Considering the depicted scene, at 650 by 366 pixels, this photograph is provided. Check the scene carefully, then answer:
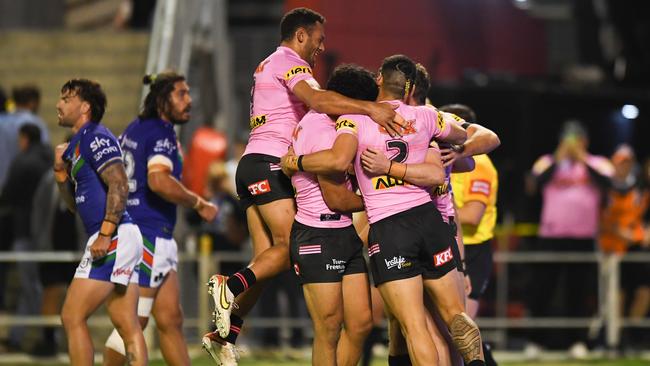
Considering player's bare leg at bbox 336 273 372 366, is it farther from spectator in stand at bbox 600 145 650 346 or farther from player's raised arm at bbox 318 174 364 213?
spectator in stand at bbox 600 145 650 346

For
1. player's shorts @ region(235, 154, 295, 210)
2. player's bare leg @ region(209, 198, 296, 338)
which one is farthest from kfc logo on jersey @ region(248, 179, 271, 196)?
player's bare leg @ region(209, 198, 296, 338)

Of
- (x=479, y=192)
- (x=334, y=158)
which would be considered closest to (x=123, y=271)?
(x=334, y=158)

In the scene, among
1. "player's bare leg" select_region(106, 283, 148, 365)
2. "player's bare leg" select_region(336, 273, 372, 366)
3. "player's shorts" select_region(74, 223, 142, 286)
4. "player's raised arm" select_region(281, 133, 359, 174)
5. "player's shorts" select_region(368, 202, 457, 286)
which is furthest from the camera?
"player's bare leg" select_region(106, 283, 148, 365)

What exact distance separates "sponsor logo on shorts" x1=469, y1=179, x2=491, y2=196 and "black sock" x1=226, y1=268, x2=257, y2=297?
2170mm

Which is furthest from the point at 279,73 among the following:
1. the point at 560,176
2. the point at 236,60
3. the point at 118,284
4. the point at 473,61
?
the point at 236,60

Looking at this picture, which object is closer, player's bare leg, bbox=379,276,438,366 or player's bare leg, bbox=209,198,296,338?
player's bare leg, bbox=379,276,438,366

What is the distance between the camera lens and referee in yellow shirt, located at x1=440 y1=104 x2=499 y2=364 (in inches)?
461

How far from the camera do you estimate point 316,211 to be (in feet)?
33.7

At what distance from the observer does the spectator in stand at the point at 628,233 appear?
17.1 m

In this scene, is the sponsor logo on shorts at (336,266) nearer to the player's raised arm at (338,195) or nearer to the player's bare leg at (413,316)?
the player's raised arm at (338,195)

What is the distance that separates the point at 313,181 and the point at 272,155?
0.49 m

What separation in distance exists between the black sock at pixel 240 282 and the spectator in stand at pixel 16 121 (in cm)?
622

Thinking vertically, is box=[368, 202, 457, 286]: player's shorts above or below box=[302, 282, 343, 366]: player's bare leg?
above

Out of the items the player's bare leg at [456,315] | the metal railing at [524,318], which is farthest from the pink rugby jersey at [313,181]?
the metal railing at [524,318]
